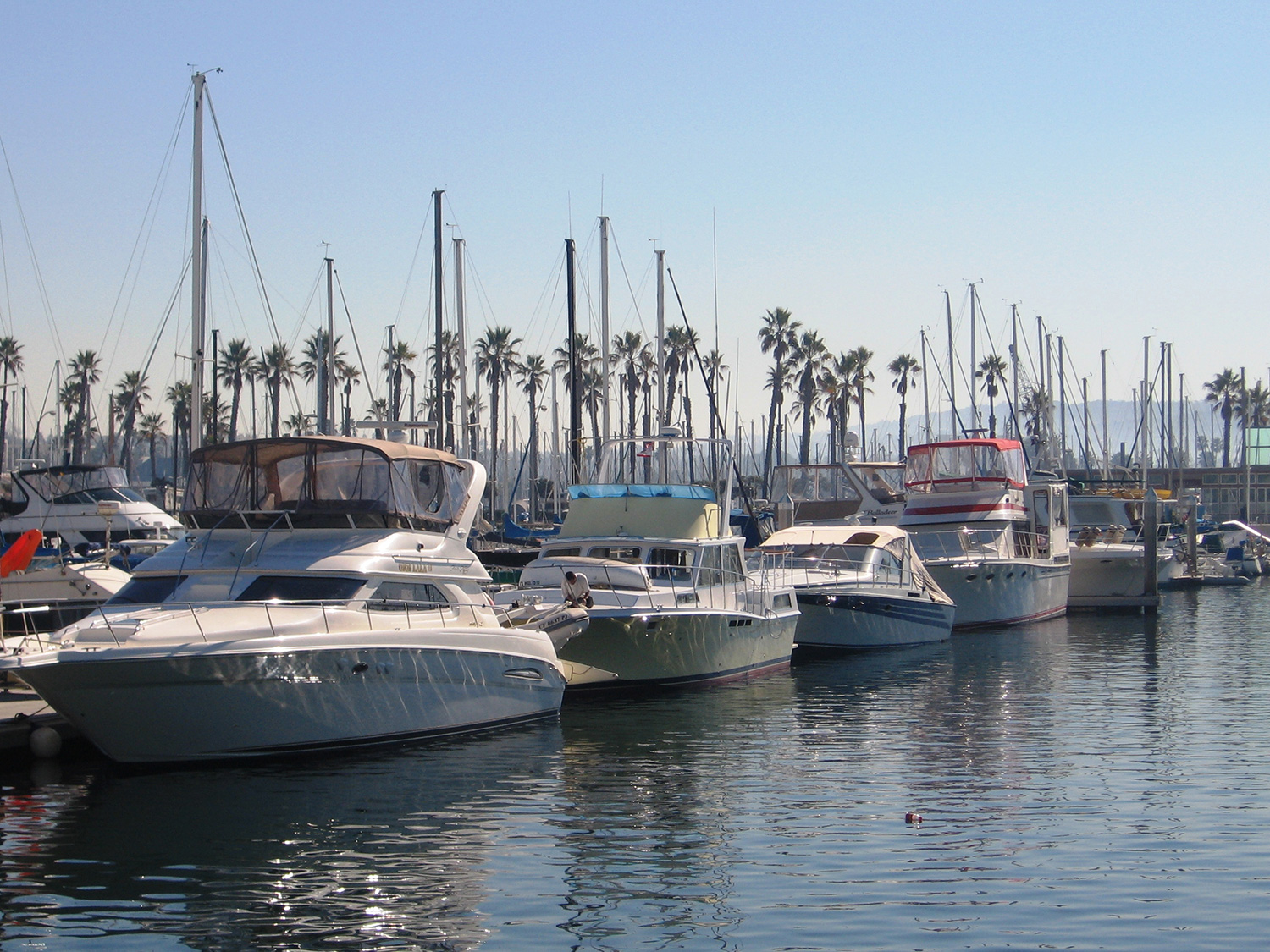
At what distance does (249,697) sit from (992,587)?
2393 centimetres

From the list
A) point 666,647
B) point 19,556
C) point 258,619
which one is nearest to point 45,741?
point 258,619

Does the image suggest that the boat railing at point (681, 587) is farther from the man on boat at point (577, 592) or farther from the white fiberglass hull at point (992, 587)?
the white fiberglass hull at point (992, 587)

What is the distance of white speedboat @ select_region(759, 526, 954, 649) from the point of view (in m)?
27.1

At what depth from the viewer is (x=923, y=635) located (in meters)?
29.8

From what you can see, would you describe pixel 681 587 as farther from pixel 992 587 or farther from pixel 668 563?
pixel 992 587

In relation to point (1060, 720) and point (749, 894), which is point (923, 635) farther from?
point (749, 894)

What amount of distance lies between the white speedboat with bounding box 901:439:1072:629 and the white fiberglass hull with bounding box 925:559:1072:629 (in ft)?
0.07

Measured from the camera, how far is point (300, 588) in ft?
52.9

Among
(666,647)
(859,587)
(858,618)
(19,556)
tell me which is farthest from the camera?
(859,587)

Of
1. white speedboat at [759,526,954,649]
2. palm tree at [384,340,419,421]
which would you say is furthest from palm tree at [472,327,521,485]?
white speedboat at [759,526,954,649]

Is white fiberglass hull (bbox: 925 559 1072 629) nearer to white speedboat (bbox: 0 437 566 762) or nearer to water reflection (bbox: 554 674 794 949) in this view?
water reflection (bbox: 554 674 794 949)

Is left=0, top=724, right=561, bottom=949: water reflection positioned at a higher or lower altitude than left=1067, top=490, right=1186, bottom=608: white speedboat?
lower

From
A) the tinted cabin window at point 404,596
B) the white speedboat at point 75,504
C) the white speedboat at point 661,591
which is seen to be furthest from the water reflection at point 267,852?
the white speedboat at point 75,504

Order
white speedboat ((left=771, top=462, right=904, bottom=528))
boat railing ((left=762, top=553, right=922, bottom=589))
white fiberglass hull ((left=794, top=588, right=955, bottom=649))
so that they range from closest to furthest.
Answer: white fiberglass hull ((left=794, top=588, right=955, bottom=649)) < boat railing ((left=762, top=553, right=922, bottom=589)) < white speedboat ((left=771, top=462, right=904, bottom=528))
